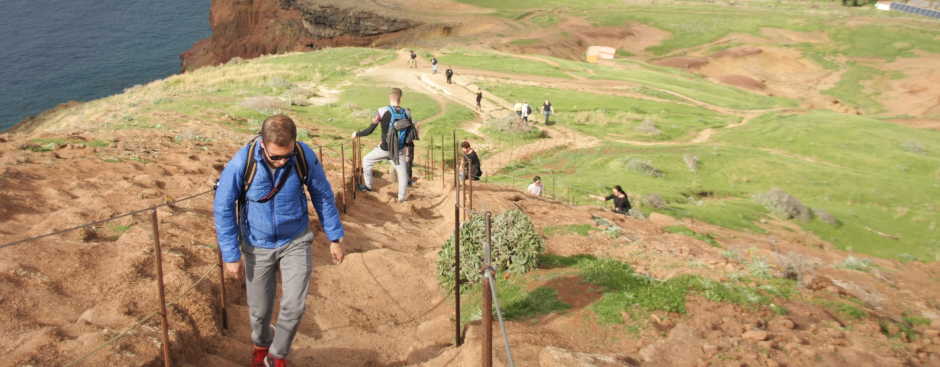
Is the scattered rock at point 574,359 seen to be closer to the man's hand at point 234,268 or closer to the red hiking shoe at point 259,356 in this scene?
the red hiking shoe at point 259,356

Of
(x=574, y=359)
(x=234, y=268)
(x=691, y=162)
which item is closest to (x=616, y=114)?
(x=691, y=162)

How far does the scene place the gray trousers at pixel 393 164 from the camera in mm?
11836

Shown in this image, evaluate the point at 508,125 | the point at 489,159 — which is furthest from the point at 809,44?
the point at 489,159

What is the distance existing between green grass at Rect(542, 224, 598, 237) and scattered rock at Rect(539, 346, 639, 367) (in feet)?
16.3

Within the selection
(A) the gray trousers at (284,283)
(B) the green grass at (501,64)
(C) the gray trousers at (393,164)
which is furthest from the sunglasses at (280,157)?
(B) the green grass at (501,64)

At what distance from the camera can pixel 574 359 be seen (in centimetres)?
555

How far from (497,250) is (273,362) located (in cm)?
409

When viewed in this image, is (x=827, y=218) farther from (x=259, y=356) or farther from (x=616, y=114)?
(x=259, y=356)

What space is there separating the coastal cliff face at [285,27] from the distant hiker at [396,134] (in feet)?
197

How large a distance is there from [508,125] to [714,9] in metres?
58.9

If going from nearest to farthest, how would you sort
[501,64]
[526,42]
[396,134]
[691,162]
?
[396,134], [691,162], [501,64], [526,42]

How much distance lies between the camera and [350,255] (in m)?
8.62

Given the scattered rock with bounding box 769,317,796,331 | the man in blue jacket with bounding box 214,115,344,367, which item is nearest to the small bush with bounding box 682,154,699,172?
the scattered rock with bounding box 769,317,796,331

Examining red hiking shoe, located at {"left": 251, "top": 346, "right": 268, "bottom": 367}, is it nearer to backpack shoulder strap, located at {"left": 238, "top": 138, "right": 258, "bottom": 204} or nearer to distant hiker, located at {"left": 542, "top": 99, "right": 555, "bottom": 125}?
backpack shoulder strap, located at {"left": 238, "top": 138, "right": 258, "bottom": 204}
